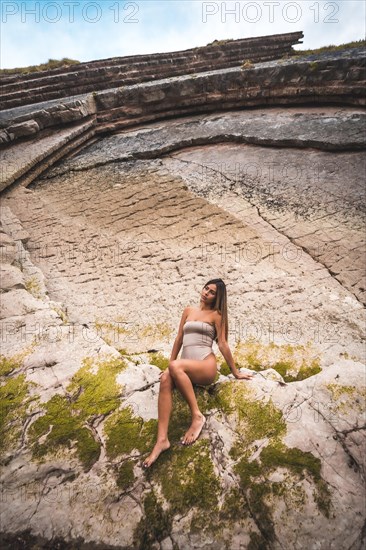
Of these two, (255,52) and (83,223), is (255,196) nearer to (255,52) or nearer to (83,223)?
(83,223)

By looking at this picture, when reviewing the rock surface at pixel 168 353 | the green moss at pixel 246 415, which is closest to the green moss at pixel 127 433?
the rock surface at pixel 168 353

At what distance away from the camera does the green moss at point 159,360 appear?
7.74ft

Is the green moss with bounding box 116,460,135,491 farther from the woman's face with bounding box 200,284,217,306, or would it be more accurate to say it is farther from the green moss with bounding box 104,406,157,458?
the woman's face with bounding box 200,284,217,306

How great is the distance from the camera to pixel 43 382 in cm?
204

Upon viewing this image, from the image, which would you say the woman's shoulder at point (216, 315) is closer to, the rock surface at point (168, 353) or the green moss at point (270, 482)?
the rock surface at point (168, 353)

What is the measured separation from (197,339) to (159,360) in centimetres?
50

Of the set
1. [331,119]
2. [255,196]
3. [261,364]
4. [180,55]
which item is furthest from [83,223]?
[180,55]

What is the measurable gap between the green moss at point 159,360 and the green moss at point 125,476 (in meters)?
0.82

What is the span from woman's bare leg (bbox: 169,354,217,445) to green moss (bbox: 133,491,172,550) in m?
0.33

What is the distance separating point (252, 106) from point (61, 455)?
728 centimetres

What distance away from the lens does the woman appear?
1.69 m

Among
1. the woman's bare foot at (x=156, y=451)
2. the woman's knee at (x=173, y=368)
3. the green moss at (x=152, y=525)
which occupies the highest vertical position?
the woman's knee at (x=173, y=368)

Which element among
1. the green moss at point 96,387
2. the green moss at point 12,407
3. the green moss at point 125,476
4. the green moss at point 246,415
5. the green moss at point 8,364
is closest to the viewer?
the green moss at point 125,476

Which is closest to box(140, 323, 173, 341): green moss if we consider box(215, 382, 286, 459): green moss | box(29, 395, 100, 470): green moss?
box(215, 382, 286, 459): green moss
